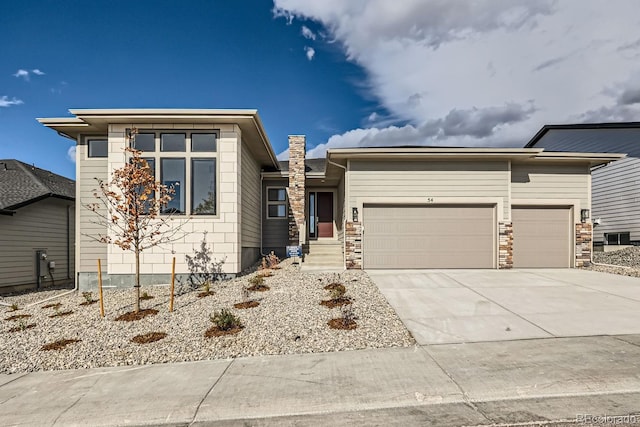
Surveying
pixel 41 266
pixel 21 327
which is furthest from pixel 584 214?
pixel 41 266

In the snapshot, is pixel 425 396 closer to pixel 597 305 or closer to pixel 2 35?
pixel 597 305

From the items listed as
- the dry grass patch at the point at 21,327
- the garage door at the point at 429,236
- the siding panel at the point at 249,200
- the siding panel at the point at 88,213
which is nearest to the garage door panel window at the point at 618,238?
the garage door at the point at 429,236

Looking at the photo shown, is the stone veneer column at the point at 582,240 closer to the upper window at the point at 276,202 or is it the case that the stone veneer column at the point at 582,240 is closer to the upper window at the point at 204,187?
the upper window at the point at 276,202

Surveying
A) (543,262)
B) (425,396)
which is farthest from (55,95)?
(543,262)

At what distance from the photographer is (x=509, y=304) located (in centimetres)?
662

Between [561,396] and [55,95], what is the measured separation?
56.5 ft

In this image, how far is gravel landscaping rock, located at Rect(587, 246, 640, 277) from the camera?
10.1 metres

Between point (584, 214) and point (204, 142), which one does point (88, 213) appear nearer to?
point (204, 142)

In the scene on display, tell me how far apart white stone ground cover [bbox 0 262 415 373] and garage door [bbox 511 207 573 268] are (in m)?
5.89

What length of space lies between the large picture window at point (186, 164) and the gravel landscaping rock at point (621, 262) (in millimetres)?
11585

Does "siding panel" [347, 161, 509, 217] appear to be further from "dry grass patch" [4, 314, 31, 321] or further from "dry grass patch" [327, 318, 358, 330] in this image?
"dry grass patch" [4, 314, 31, 321]

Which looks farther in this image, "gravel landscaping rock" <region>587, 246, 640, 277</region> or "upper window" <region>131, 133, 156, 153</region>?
"gravel landscaping rock" <region>587, 246, 640, 277</region>

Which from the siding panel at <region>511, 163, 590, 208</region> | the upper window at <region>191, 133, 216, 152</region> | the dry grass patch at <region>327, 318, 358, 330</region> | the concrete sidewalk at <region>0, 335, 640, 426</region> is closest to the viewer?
the concrete sidewalk at <region>0, 335, 640, 426</region>

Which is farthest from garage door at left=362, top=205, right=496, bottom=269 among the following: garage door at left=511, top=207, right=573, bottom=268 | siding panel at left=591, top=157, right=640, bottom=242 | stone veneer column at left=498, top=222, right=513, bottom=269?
siding panel at left=591, top=157, right=640, bottom=242
